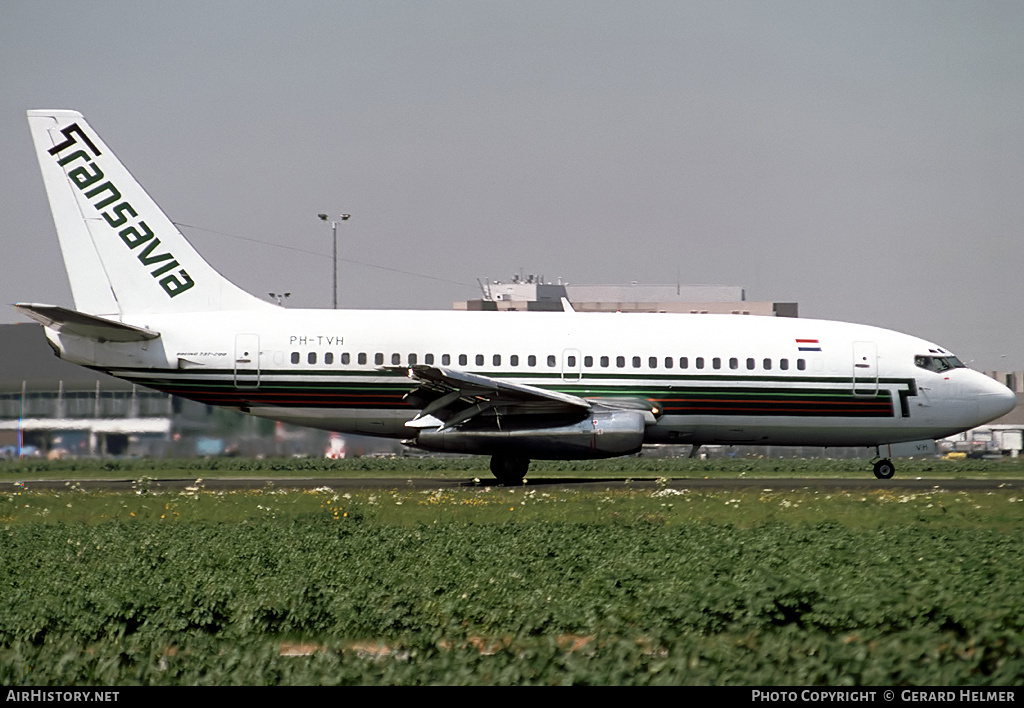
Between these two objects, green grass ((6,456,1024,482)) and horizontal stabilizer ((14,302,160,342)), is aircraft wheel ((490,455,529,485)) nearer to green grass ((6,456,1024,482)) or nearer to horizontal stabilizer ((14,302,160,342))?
green grass ((6,456,1024,482))

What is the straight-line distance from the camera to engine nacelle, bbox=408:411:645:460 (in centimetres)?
2817

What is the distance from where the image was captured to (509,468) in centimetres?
2956

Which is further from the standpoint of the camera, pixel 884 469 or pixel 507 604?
pixel 884 469

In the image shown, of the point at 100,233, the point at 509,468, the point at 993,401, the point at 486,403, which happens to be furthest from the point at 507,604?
the point at 993,401

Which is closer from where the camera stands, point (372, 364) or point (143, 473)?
point (372, 364)

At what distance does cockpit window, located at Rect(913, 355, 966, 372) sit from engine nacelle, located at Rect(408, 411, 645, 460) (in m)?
8.16

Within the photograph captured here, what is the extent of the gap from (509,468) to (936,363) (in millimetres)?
Answer: 11944

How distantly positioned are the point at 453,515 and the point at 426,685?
11254 mm

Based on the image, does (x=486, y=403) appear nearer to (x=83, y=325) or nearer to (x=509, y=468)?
(x=509, y=468)

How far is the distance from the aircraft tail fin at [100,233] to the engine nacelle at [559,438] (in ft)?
24.5

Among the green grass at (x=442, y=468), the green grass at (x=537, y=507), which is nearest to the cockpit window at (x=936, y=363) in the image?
the green grass at (x=442, y=468)
